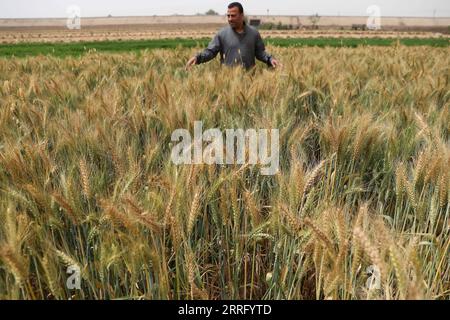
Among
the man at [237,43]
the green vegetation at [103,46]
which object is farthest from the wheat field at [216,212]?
the green vegetation at [103,46]

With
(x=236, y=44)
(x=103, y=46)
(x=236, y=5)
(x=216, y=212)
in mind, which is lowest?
(x=216, y=212)

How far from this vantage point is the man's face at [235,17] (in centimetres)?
431

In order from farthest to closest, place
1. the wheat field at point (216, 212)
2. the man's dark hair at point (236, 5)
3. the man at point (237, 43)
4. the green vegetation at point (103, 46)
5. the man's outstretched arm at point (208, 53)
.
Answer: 1. the green vegetation at point (103, 46)
2. the man at point (237, 43)
3. the man's dark hair at point (236, 5)
4. the man's outstretched arm at point (208, 53)
5. the wheat field at point (216, 212)

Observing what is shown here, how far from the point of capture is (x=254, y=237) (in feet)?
3.67

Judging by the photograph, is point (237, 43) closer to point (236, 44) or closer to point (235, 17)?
point (236, 44)

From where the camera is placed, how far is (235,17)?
171 inches

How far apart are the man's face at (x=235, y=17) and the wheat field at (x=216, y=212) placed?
2513 mm

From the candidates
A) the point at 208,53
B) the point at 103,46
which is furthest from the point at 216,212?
the point at 103,46

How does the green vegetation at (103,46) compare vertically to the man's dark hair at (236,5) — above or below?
above

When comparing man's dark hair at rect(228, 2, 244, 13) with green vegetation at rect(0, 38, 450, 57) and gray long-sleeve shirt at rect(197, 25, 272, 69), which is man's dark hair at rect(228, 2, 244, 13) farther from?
green vegetation at rect(0, 38, 450, 57)

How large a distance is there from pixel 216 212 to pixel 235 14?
3.61 metres

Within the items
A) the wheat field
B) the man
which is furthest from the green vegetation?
the wheat field

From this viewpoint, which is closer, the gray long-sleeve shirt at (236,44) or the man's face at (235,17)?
the man's face at (235,17)

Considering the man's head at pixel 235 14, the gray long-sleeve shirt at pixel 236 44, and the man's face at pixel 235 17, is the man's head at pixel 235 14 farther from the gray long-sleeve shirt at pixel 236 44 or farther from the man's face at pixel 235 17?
the gray long-sleeve shirt at pixel 236 44
